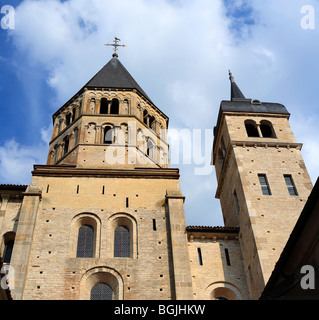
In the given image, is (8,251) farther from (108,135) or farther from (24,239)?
(108,135)

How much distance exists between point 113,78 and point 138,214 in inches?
508

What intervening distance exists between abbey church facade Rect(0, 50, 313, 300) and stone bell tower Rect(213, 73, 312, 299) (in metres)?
0.06

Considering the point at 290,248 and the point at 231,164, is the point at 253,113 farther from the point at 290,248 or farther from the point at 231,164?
the point at 290,248

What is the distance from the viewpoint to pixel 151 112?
93.6ft

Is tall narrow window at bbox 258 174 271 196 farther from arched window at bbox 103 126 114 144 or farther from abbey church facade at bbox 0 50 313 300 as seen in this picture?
arched window at bbox 103 126 114 144

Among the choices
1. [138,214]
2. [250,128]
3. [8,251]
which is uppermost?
[250,128]

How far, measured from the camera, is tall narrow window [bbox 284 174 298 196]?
22391mm

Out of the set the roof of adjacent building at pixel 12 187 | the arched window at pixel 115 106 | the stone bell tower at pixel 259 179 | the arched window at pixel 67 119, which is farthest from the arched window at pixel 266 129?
the roof of adjacent building at pixel 12 187

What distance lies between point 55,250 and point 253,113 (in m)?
15.1

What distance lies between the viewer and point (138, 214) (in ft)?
66.4

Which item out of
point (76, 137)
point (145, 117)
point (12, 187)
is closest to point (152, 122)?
point (145, 117)

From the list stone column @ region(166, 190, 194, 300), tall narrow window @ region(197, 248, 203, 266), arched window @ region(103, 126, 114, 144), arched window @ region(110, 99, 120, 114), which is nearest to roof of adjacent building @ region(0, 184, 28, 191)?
arched window @ region(103, 126, 114, 144)

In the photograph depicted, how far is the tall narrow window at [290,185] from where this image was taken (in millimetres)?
22391
